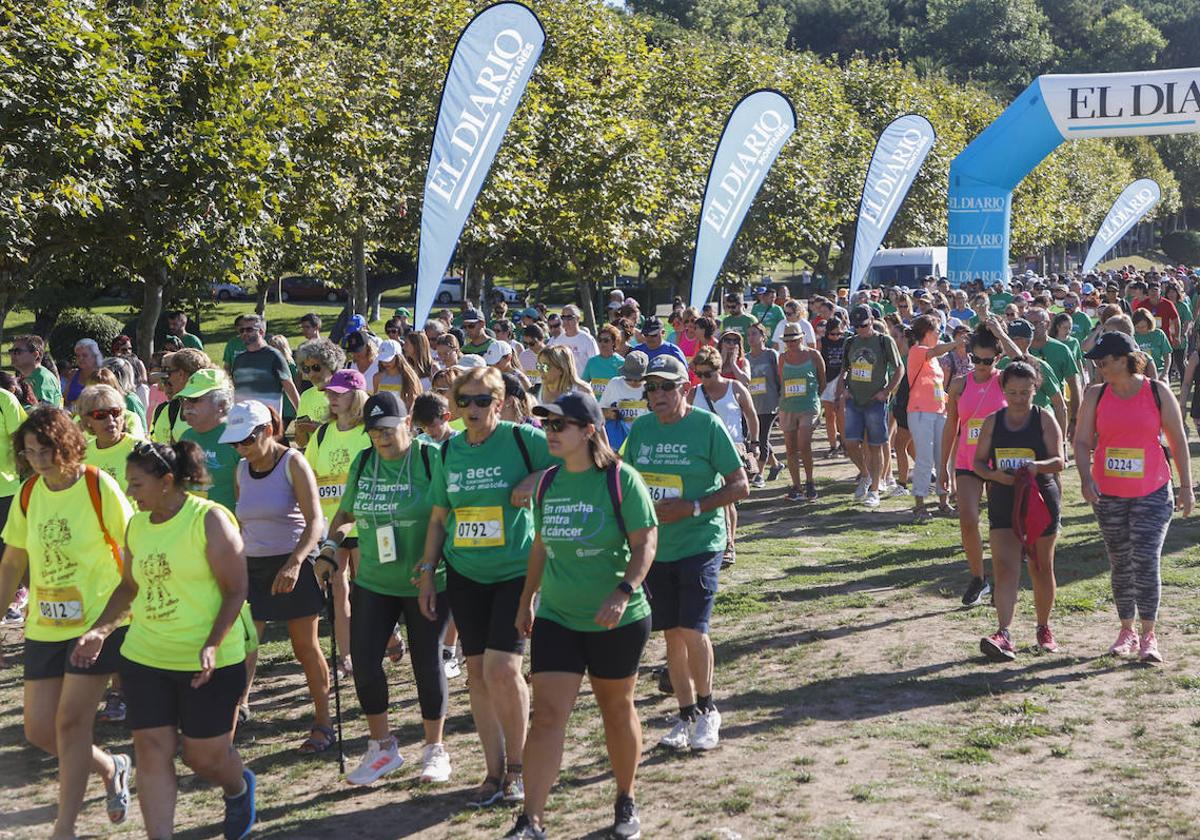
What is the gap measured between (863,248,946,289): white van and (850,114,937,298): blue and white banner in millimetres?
20056

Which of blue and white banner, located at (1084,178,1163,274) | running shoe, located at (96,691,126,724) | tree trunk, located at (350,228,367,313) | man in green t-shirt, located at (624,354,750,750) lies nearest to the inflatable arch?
tree trunk, located at (350,228,367,313)

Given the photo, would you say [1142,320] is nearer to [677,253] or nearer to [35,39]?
[35,39]

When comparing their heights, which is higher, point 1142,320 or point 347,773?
point 1142,320

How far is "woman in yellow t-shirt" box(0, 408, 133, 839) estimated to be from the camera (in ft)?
18.0

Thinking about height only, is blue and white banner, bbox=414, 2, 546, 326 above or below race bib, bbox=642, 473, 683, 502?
above

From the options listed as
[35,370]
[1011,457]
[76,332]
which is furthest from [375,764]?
[76,332]

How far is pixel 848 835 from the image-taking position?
5.46 m

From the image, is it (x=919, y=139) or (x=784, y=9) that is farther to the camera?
(x=784, y=9)

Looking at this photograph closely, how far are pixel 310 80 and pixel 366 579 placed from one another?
15637 mm

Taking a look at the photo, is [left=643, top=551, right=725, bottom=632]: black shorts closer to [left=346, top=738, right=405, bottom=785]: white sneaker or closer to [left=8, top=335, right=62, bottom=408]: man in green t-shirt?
[left=346, top=738, right=405, bottom=785]: white sneaker

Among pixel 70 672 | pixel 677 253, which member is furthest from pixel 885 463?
pixel 677 253

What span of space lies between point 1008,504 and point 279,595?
3.84 m

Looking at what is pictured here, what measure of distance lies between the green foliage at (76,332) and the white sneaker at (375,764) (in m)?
28.4

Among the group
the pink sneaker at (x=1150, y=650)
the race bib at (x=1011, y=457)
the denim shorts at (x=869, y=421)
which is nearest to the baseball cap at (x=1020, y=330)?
the denim shorts at (x=869, y=421)
